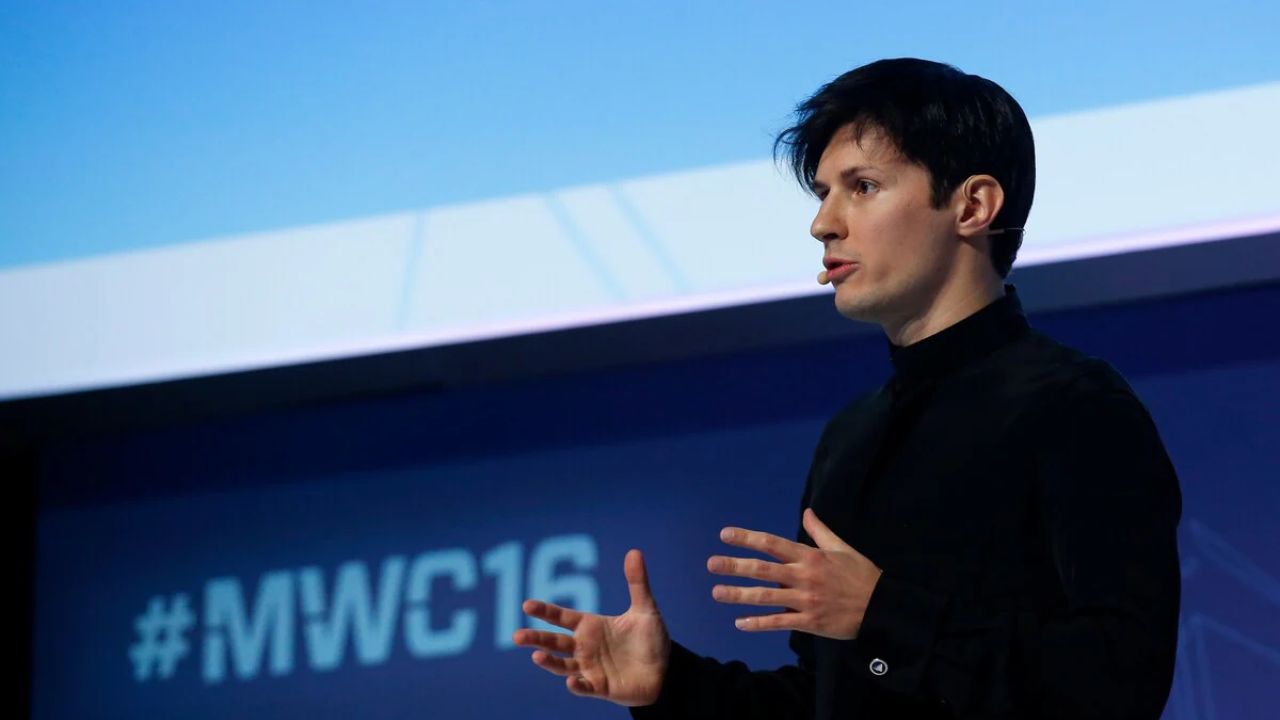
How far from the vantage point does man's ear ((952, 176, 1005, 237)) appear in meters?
1.32

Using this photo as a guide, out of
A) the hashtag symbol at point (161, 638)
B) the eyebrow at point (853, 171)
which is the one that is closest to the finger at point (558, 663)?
the eyebrow at point (853, 171)

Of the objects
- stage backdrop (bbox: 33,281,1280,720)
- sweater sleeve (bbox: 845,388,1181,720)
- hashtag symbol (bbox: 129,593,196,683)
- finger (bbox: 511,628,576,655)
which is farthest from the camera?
hashtag symbol (bbox: 129,593,196,683)

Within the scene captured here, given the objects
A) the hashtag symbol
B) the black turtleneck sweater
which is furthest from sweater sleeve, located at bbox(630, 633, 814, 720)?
the hashtag symbol

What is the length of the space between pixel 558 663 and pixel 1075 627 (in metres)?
0.47

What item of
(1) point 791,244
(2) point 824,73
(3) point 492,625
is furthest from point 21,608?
(2) point 824,73

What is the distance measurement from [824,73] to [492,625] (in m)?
1.12

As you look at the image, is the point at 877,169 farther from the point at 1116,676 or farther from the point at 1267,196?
the point at 1267,196

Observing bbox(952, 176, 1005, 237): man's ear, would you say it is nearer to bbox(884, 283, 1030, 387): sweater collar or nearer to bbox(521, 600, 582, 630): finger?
bbox(884, 283, 1030, 387): sweater collar

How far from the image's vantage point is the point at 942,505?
1.18 metres

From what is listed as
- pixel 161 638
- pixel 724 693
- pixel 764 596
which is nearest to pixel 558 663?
pixel 724 693

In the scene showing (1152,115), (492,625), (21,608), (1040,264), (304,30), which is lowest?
(492,625)

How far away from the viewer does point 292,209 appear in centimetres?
249

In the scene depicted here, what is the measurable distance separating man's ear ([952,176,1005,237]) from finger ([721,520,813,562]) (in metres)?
0.41

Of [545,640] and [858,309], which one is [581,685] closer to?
[545,640]
